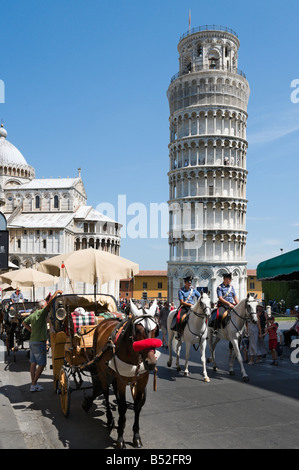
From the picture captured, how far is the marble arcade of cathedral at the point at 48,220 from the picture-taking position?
72562mm

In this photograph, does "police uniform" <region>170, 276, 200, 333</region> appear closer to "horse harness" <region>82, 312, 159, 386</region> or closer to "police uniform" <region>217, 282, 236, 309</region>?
"police uniform" <region>217, 282, 236, 309</region>

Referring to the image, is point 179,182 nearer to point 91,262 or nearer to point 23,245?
point 23,245

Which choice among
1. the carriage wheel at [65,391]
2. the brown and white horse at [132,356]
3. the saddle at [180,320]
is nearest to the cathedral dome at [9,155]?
the saddle at [180,320]

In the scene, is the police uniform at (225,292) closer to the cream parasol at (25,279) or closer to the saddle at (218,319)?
the saddle at (218,319)

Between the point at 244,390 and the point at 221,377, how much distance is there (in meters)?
1.73

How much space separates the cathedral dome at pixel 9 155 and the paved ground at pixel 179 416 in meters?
82.4

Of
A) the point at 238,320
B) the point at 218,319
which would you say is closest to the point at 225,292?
the point at 218,319

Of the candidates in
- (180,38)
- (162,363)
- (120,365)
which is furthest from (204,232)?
(120,365)

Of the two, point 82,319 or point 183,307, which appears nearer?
point 82,319

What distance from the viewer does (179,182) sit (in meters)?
63.9

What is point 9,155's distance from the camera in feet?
292

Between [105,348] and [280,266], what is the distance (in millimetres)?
8195

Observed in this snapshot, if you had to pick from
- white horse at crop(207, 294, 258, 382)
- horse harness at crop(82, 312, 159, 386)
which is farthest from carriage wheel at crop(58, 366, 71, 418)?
white horse at crop(207, 294, 258, 382)

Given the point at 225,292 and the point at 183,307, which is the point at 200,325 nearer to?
the point at 183,307
